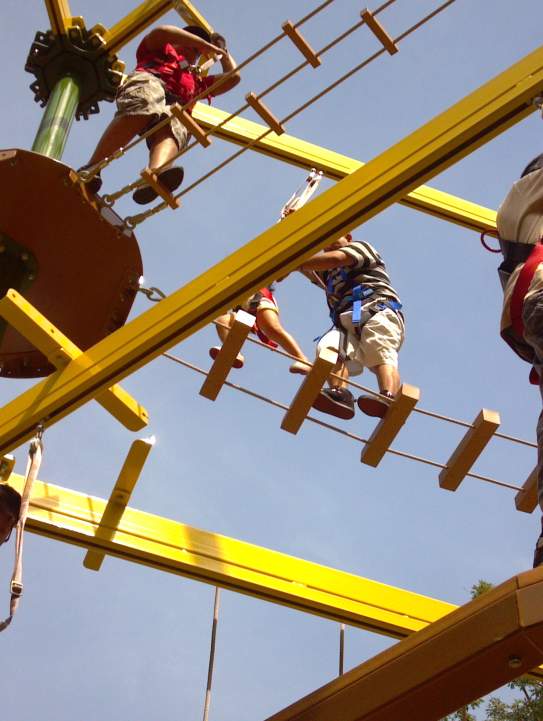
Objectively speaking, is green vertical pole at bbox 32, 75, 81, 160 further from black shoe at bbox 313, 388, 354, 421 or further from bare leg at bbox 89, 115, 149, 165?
black shoe at bbox 313, 388, 354, 421

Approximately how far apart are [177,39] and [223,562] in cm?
302

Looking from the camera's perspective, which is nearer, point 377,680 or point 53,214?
point 377,680

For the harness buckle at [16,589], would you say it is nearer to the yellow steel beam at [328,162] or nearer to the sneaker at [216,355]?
the sneaker at [216,355]

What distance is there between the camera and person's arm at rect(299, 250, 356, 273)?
652 centimetres

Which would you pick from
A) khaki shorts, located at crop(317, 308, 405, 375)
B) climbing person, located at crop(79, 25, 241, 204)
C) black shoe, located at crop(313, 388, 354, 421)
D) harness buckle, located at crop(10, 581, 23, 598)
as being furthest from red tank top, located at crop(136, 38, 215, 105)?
harness buckle, located at crop(10, 581, 23, 598)

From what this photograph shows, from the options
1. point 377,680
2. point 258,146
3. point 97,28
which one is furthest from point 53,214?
point 377,680

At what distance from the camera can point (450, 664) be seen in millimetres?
3355

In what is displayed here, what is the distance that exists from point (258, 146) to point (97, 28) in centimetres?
118

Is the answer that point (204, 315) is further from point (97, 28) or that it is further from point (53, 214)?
point (97, 28)

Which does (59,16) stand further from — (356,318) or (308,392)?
(308,392)

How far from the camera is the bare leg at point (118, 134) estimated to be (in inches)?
253

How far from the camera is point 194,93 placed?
23.0 ft

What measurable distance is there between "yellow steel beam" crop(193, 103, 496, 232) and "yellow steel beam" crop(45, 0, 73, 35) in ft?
3.28

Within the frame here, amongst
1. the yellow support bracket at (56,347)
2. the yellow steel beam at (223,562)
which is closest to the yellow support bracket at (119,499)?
the yellow steel beam at (223,562)
